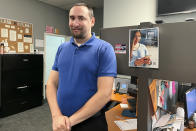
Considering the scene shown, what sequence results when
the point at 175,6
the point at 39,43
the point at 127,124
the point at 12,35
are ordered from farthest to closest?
1. the point at 39,43
2. the point at 12,35
3. the point at 175,6
4. the point at 127,124

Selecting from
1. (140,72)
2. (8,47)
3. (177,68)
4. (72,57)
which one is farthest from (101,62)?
(8,47)

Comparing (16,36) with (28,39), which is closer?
(16,36)

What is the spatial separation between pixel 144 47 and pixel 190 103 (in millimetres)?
1065

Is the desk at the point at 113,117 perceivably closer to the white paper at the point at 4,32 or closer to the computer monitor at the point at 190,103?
the computer monitor at the point at 190,103

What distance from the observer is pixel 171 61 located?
754mm

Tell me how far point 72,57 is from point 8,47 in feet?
11.1

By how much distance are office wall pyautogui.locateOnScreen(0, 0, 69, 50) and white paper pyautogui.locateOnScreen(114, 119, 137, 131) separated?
145 inches

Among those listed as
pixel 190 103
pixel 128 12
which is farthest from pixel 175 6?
pixel 190 103

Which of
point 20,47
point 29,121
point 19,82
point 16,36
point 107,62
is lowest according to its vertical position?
point 29,121

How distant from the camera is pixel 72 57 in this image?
1.18m

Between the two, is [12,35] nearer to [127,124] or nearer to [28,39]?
[28,39]

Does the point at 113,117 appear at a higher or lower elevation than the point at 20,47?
lower

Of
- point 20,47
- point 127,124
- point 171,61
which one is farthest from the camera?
point 20,47

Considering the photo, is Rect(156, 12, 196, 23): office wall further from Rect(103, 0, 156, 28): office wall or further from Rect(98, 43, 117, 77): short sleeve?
Rect(98, 43, 117, 77): short sleeve
